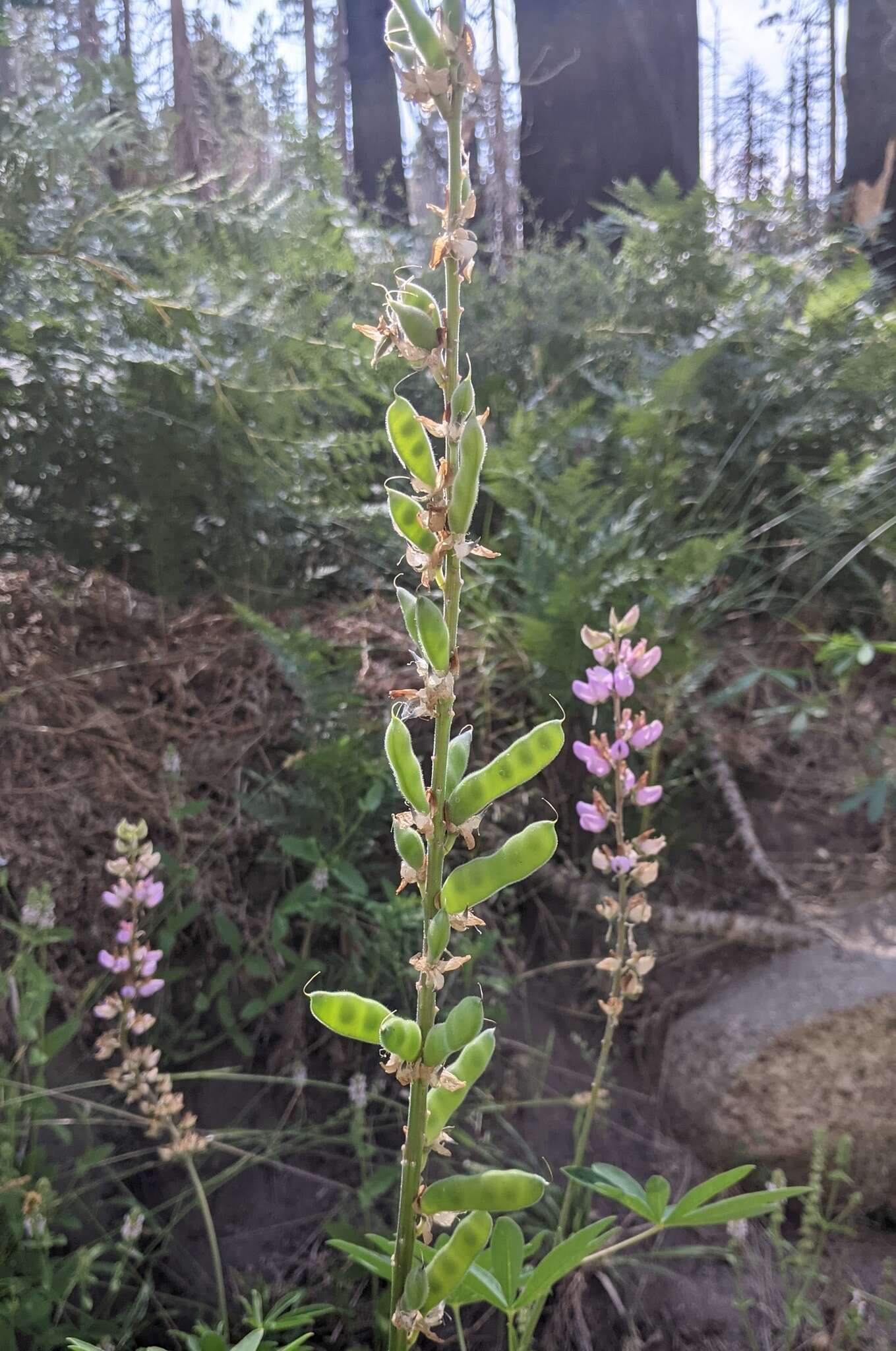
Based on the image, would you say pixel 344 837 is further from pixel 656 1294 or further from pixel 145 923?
pixel 656 1294

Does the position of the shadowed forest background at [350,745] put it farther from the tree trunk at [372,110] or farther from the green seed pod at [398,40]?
the tree trunk at [372,110]

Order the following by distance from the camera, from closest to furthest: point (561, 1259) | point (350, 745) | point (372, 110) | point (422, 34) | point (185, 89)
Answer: point (422, 34), point (561, 1259), point (350, 745), point (372, 110), point (185, 89)

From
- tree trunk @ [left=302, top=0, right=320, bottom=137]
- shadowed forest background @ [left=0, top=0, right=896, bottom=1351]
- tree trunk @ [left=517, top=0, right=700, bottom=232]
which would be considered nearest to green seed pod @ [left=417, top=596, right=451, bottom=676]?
shadowed forest background @ [left=0, top=0, right=896, bottom=1351]

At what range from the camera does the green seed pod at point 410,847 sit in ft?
1.81

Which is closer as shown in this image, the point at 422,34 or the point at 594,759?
the point at 422,34

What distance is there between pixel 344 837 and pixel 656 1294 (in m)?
0.94

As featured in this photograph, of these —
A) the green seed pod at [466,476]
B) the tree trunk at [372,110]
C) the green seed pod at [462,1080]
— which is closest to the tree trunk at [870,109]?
the tree trunk at [372,110]

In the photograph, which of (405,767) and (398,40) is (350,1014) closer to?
(405,767)

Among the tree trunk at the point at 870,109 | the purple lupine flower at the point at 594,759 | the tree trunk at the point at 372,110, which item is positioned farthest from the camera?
the tree trunk at the point at 372,110

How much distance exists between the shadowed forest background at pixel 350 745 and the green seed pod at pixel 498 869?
86 centimetres

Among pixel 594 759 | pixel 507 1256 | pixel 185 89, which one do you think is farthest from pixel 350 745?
pixel 185 89

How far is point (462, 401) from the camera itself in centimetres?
52

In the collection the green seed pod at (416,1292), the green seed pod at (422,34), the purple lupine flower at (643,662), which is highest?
the green seed pod at (422,34)

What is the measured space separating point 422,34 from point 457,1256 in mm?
690
